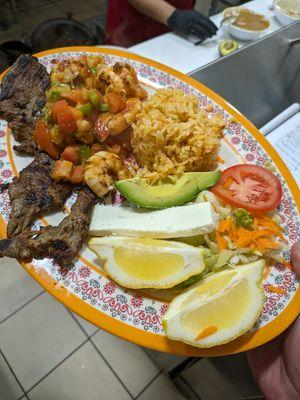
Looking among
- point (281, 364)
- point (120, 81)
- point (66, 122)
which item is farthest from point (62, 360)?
point (120, 81)

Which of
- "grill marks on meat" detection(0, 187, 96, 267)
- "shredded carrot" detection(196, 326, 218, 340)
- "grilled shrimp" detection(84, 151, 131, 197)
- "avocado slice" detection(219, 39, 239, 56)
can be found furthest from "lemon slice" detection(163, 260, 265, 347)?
"avocado slice" detection(219, 39, 239, 56)

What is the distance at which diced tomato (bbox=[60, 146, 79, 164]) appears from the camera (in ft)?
5.00

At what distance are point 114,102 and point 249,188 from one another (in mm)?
783

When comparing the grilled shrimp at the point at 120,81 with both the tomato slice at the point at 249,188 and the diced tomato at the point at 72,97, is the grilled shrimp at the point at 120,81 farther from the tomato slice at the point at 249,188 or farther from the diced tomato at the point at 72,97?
the tomato slice at the point at 249,188

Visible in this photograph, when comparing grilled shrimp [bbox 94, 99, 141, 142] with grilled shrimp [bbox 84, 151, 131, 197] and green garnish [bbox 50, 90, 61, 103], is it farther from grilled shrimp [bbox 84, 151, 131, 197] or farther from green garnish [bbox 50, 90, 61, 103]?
green garnish [bbox 50, 90, 61, 103]

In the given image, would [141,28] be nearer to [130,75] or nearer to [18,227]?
[130,75]

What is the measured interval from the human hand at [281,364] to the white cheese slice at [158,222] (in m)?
0.45

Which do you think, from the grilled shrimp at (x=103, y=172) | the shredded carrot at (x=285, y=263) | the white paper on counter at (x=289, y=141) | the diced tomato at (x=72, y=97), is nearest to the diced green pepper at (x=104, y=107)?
the diced tomato at (x=72, y=97)

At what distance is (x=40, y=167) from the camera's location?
1.46 m

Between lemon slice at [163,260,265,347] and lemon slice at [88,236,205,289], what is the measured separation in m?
0.08

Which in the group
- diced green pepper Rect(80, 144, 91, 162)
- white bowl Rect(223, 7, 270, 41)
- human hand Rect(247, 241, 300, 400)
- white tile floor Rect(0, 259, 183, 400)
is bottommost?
white tile floor Rect(0, 259, 183, 400)

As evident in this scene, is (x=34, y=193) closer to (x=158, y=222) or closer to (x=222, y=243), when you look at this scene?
(x=158, y=222)

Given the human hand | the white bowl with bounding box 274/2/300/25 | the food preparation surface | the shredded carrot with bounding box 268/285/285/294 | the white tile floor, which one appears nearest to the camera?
the shredded carrot with bounding box 268/285/285/294

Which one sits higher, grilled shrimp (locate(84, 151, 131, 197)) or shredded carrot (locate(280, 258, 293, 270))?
grilled shrimp (locate(84, 151, 131, 197))
